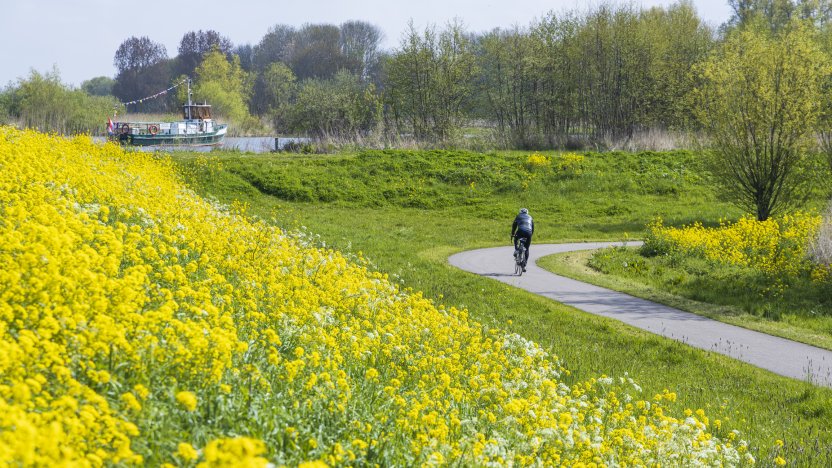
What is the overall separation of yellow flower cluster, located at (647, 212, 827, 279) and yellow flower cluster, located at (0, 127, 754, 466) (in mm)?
9488

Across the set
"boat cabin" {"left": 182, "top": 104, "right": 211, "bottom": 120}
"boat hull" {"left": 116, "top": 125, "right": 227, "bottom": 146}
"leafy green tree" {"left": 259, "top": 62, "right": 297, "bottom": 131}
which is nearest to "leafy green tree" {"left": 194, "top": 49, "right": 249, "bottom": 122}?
"leafy green tree" {"left": 259, "top": 62, "right": 297, "bottom": 131}

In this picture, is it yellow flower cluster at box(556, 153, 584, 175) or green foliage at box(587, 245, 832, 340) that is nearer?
green foliage at box(587, 245, 832, 340)

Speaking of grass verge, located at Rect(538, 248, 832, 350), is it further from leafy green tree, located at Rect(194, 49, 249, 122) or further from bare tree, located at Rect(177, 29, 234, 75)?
bare tree, located at Rect(177, 29, 234, 75)

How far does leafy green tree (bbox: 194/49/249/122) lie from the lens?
74.1 metres

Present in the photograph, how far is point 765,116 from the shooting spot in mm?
23781

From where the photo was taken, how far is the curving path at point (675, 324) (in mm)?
11094

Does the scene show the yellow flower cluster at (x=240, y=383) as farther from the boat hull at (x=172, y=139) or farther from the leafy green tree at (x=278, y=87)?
A: the leafy green tree at (x=278, y=87)

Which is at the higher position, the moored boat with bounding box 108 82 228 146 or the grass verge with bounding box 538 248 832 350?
the moored boat with bounding box 108 82 228 146

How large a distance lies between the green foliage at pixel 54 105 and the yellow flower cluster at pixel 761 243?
3810cm

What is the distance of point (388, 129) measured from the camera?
45.7 m

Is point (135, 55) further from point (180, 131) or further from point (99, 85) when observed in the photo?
point (180, 131)

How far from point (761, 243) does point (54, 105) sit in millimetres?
44367

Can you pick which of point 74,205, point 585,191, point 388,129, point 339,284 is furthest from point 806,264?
point 388,129

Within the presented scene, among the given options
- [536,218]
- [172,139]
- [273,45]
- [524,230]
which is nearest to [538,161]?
[536,218]
